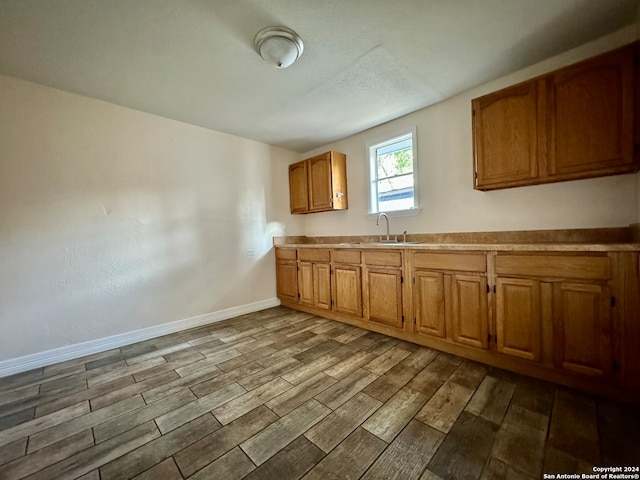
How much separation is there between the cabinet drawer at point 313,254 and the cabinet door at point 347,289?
0.74 feet

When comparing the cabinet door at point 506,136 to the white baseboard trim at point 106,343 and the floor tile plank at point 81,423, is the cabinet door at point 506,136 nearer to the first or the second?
the floor tile plank at point 81,423

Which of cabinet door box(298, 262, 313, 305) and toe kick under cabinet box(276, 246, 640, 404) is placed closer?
toe kick under cabinet box(276, 246, 640, 404)

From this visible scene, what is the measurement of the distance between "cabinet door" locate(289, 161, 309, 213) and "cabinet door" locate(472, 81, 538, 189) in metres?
2.38

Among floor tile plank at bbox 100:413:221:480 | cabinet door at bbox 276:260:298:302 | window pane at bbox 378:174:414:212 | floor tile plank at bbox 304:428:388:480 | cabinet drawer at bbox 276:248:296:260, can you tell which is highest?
window pane at bbox 378:174:414:212

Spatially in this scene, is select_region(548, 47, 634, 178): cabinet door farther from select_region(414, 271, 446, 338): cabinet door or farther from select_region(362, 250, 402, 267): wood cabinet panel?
select_region(362, 250, 402, 267): wood cabinet panel

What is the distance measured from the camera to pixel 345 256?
3.15 metres

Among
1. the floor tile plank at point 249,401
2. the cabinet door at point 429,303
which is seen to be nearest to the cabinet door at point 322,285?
the cabinet door at point 429,303

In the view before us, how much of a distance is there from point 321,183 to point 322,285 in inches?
59.1

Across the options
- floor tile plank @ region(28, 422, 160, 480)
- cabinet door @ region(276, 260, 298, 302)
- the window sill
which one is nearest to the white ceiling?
the window sill

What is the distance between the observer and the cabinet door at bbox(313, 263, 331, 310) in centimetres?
335

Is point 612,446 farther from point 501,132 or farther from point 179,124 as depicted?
point 179,124

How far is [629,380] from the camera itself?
157 cm

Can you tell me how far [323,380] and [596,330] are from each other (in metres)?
1.84

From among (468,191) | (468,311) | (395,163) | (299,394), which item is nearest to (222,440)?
(299,394)
